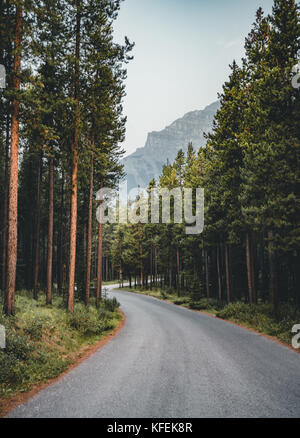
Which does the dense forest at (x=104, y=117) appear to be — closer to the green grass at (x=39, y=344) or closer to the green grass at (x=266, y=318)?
the green grass at (x=266, y=318)

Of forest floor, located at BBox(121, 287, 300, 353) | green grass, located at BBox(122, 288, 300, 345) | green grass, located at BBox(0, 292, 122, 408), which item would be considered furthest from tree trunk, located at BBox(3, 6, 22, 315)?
green grass, located at BBox(122, 288, 300, 345)

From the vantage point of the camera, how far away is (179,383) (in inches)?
255

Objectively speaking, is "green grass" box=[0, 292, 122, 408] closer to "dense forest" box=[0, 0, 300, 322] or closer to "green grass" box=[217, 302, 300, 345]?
"dense forest" box=[0, 0, 300, 322]

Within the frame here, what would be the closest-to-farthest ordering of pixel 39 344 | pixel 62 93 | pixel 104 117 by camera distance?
pixel 39 344
pixel 62 93
pixel 104 117

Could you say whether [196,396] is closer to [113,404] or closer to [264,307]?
[113,404]

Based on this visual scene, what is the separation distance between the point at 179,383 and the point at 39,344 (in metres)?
5.17

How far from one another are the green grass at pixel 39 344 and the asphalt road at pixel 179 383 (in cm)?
75

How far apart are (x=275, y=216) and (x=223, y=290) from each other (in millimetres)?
18245

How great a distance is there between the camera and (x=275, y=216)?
1385 cm

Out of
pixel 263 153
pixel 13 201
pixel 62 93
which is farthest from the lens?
pixel 263 153

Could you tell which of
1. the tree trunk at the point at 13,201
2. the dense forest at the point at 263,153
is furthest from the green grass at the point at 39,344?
the dense forest at the point at 263,153

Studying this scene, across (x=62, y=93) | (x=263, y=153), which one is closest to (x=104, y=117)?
(x=62, y=93)

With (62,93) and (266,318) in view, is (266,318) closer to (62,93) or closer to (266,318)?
(266,318)
